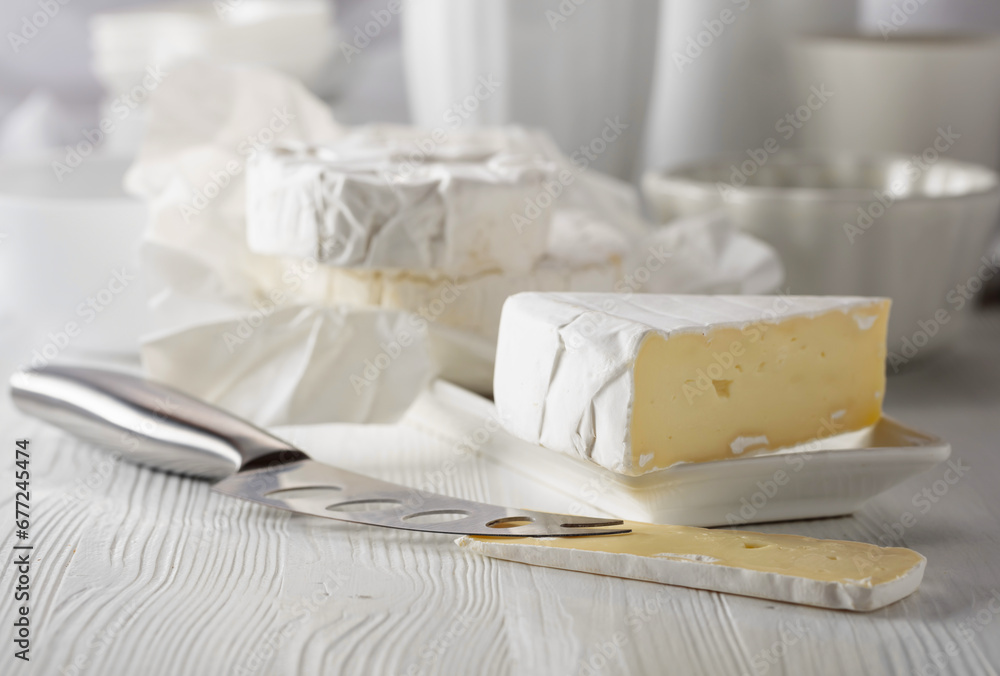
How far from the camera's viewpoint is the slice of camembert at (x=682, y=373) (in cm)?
55

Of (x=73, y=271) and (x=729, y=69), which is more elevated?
(x=729, y=69)

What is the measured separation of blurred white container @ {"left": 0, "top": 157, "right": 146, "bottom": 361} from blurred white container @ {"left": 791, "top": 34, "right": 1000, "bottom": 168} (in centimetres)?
77

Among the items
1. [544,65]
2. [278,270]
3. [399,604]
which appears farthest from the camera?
[544,65]

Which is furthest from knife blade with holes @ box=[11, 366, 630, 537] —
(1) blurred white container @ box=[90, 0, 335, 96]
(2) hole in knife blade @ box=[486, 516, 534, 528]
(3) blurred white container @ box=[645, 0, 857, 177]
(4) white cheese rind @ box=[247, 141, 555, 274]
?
(3) blurred white container @ box=[645, 0, 857, 177]

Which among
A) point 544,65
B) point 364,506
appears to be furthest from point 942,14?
point 364,506

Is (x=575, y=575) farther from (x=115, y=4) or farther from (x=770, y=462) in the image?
(x=115, y=4)

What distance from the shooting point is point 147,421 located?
654 mm

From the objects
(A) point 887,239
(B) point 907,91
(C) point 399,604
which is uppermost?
(B) point 907,91

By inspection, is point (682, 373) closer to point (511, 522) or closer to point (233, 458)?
point (511, 522)

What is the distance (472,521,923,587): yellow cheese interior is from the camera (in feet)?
1.62

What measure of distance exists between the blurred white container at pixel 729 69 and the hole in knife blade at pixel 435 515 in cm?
75

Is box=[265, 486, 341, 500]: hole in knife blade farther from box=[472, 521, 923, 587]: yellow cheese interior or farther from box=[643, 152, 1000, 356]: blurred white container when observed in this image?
box=[643, 152, 1000, 356]: blurred white container

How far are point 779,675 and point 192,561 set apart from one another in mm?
311

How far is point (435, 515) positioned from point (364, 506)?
0.04m
